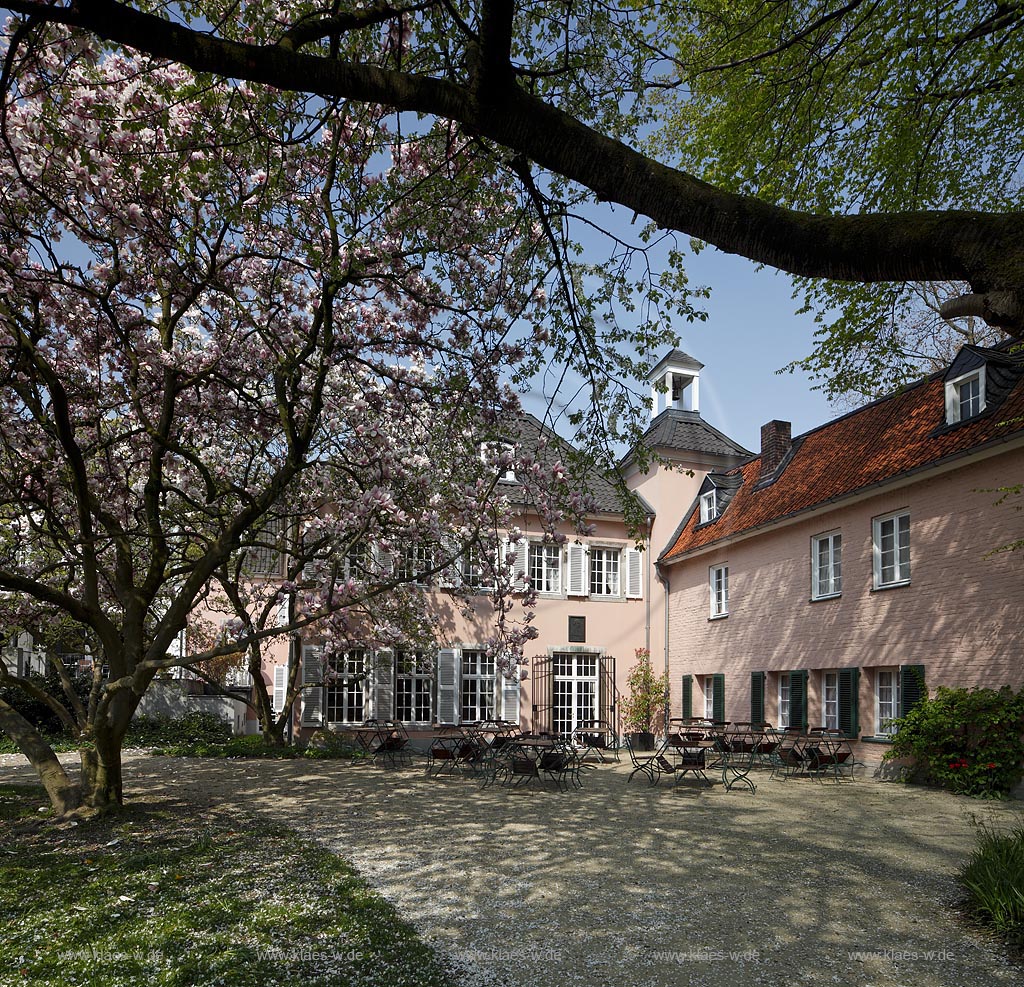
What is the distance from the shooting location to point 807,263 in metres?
3.69

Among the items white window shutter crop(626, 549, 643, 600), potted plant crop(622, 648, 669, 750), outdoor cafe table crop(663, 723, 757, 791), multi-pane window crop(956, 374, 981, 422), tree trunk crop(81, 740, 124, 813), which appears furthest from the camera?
white window shutter crop(626, 549, 643, 600)

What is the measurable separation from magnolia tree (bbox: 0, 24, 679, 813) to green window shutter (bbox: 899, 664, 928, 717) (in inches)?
308

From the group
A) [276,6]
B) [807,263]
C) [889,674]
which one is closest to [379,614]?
[889,674]

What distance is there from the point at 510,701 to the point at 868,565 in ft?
32.7

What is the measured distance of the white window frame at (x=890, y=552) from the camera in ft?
50.5

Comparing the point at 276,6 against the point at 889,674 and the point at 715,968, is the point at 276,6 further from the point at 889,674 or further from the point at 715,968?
the point at 889,674

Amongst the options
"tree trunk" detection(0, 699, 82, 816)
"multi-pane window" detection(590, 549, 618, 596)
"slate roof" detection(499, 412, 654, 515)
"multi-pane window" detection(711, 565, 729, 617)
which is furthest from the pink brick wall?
"tree trunk" detection(0, 699, 82, 816)

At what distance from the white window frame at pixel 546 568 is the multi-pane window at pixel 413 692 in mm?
3805

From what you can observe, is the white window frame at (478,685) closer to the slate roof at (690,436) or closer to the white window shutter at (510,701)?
the white window shutter at (510,701)

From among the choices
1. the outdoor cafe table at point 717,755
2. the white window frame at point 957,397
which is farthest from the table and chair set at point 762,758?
the white window frame at point 957,397

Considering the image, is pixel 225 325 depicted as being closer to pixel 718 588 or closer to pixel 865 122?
pixel 865 122

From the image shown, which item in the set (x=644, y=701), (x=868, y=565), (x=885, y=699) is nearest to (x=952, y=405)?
(x=868, y=565)

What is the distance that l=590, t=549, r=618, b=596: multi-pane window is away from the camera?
77.6 feet

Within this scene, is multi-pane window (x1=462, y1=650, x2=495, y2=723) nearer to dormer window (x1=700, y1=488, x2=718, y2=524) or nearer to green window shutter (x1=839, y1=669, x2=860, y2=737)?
dormer window (x1=700, y1=488, x2=718, y2=524)
